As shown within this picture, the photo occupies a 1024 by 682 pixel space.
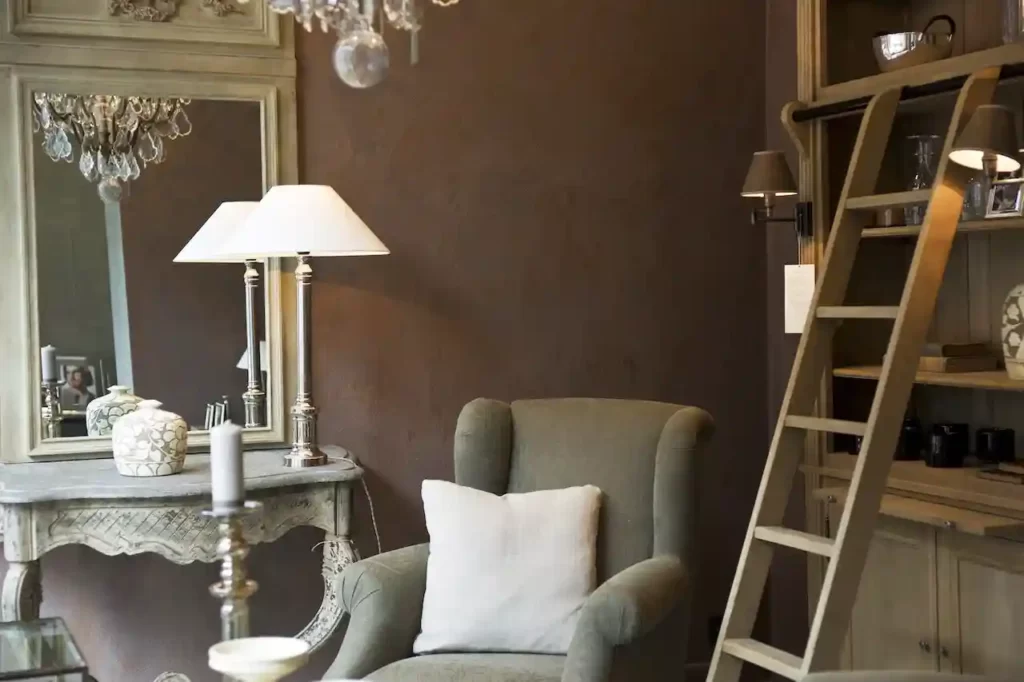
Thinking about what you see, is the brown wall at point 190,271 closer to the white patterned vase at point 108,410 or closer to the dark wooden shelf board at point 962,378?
the white patterned vase at point 108,410

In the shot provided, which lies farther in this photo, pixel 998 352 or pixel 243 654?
pixel 998 352

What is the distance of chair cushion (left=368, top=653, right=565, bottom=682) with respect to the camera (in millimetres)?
2553

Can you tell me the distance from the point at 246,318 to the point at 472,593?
1163 millimetres

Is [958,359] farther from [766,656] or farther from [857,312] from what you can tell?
[766,656]

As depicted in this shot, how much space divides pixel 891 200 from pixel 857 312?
0.99 ft

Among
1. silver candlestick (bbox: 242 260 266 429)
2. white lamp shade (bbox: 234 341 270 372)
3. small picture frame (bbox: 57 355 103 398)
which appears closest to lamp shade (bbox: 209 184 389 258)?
silver candlestick (bbox: 242 260 266 429)

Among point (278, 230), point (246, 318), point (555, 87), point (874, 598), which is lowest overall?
point (874, 598)

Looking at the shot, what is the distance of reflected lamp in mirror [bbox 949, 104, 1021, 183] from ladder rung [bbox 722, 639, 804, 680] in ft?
4.12

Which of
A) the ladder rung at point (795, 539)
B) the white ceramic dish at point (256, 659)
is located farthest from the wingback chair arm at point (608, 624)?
the white ceramic dish at point (256, 659)

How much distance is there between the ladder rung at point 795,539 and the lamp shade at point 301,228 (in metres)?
1.24

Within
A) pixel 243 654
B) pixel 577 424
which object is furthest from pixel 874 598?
pixel 243 654

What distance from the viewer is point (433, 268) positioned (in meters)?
3.67

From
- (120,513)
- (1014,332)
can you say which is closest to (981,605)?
(1014,332)

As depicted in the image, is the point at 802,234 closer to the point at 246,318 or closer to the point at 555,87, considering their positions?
the point at 555,87
